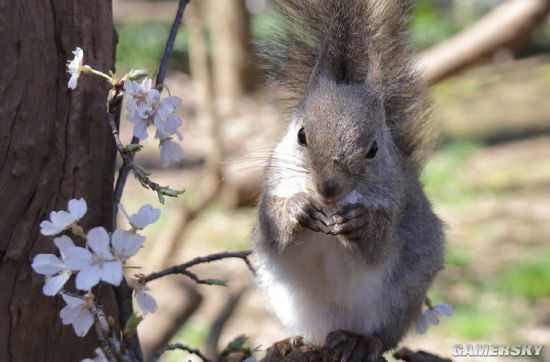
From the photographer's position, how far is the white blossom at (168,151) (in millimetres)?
1444

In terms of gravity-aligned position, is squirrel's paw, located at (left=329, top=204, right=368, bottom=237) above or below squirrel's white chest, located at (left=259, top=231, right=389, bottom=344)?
above

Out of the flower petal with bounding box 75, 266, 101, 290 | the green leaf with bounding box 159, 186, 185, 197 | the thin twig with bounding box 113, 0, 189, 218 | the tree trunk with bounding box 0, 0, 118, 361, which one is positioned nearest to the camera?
the flower petal with bounding box 75, 266, 101, 290

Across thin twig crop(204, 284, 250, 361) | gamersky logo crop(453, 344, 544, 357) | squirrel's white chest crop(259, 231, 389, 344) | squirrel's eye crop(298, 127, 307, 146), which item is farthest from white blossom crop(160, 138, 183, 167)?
gamersky logo crop(453, 344, 544, 357)

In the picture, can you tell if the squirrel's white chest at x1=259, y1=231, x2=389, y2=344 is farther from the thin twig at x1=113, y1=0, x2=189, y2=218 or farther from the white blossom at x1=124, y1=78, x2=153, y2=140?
the white blossom at x1=124, y1=78, x2=153, y2=140

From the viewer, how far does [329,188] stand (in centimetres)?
165

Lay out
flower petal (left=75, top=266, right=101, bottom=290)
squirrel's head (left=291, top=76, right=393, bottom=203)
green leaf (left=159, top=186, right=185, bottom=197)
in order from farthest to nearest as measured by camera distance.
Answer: squirrel's head (left=291, top=76, right=393, bottom=203) < green leaf (left=159, top=186, right=185, bottom=197) < flower petal (left=75, top=266, right=101, bottom=290)

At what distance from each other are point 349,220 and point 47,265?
2.40 feet

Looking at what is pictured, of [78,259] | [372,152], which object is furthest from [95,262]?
[372,152]

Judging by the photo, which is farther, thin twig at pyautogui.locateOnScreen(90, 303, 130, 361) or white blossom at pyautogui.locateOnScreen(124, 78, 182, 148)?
white blossom at pyautogui.locateOnScreen(124, 78, 182, 148)

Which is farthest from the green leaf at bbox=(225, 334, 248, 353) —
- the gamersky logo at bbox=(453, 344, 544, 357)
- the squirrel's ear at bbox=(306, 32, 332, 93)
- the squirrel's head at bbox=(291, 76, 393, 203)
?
the gamersky logo at bbox=(453, 344, 544, 357)

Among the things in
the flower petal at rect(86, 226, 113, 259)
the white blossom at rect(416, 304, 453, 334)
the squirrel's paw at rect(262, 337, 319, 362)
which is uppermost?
the flower petal at rect(86, 226, 113, 259)

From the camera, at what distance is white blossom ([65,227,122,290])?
1.08 meters

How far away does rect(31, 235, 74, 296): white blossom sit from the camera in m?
1.14

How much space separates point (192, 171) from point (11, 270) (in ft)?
17.7
